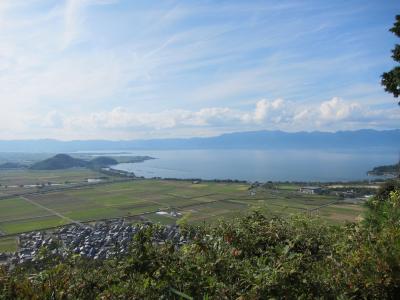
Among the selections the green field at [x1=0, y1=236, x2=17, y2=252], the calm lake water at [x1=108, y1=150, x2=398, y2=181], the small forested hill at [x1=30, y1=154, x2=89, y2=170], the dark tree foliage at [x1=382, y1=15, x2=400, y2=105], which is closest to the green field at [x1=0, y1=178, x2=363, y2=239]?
the green field at [x1=0, y1=236, x2=17, y2=252]

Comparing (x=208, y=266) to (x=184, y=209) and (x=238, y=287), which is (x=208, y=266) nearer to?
(x=238, y=287)

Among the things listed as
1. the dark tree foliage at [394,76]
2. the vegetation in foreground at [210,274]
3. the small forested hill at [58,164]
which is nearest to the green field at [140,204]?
the dark tree foliage at [394,76]

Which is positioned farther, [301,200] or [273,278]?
[301,200]

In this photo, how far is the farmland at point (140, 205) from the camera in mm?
33266

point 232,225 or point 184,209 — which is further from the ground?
point 232,225

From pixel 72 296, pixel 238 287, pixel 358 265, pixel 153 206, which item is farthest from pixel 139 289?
pixel 153 206

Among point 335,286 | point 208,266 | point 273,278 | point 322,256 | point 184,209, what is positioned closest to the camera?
point 273,278

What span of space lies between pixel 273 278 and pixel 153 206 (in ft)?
131

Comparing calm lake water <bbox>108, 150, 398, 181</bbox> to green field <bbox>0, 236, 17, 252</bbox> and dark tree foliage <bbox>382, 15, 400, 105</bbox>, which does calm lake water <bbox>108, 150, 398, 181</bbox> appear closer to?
green field <bbox>0, 236, 17, 252</bbox>

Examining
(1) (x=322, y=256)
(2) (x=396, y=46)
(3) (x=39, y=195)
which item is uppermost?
(2) (x=396, y=46)

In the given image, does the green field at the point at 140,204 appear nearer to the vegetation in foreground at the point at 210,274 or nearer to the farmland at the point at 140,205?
the farmland at the point at 140,205

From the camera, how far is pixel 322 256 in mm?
3326

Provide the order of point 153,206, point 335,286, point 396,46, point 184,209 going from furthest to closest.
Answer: point 153,206
point 184,209
point 396,46
point 335,286

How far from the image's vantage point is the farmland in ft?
109
